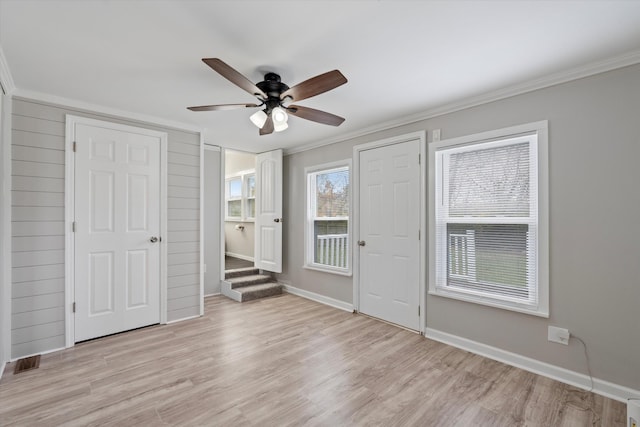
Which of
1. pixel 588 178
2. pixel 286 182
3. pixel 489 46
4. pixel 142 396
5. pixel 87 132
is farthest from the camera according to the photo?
pixel 286 182

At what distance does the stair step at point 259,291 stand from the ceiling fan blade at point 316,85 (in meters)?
3.13

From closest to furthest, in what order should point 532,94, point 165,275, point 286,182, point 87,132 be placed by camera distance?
point 532,94
point 87,132
point 165,275
point 286,182

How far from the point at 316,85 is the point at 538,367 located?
2.84m

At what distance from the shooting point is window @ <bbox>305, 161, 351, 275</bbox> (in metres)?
4.23

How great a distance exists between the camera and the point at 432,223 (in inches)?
124

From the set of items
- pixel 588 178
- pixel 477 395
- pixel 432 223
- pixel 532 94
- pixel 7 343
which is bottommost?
pixel 477 395

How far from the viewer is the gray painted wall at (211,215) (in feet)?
15.0

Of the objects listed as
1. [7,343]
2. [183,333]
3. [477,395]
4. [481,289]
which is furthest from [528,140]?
[7,343]

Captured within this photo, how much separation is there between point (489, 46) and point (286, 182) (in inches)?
140

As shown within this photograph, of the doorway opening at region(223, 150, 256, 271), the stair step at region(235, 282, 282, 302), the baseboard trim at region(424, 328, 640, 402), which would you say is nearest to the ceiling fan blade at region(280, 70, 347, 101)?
the baseboard trim at region(424, 328, 640, 402)

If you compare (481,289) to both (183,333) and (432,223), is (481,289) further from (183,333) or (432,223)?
(183,333)

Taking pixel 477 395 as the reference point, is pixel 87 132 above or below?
above

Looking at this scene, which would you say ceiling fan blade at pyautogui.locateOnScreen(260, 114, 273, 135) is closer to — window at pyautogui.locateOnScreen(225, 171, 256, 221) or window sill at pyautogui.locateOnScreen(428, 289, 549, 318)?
window sill at pyautogui.locateOnScreen(428, 289, 549, 318)

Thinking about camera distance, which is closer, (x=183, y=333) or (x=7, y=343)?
(x=7, y=343)
